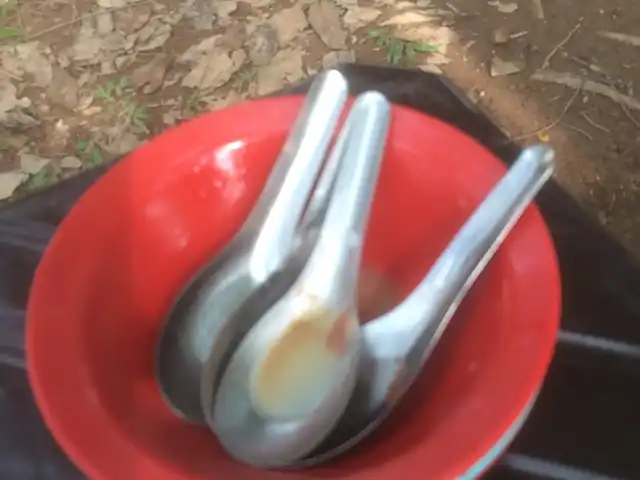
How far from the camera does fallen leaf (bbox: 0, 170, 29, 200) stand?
24.8 inches

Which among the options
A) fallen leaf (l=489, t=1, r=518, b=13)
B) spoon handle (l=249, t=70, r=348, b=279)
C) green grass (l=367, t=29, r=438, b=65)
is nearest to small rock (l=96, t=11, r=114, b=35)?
green grass (l=367, t=29, r=438, b=65)

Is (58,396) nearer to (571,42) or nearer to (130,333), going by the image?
(130,333)

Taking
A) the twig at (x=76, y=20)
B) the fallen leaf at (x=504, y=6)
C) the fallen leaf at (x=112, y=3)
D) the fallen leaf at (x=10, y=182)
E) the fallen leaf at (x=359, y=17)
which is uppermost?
the fallen leaf at (x=112, y=3)

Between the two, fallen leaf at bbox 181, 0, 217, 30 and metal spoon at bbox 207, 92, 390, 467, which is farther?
fallen leaf at bbox 181, 0, 217, 30

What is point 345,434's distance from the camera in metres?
0.34

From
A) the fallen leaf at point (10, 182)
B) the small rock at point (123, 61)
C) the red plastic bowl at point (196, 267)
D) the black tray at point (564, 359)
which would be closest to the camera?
the red plastic bowl at point (196, 267)

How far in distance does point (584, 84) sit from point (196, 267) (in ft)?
1.43

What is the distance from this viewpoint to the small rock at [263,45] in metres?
0.73

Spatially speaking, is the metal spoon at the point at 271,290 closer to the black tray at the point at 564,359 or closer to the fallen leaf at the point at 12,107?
the black tray at the point at 564,359

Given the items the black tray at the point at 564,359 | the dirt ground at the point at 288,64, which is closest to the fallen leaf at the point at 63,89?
the dirt ground at the point at 288,64

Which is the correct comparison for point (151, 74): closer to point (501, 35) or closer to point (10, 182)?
point (10, 182)

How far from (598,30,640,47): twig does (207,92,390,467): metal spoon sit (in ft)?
1.57

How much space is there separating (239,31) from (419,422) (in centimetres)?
50

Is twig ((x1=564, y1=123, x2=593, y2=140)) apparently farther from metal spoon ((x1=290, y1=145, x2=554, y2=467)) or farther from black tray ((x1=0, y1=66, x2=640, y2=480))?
metal spoon ((x1=290, y1=145, x2=554, y2=467))
